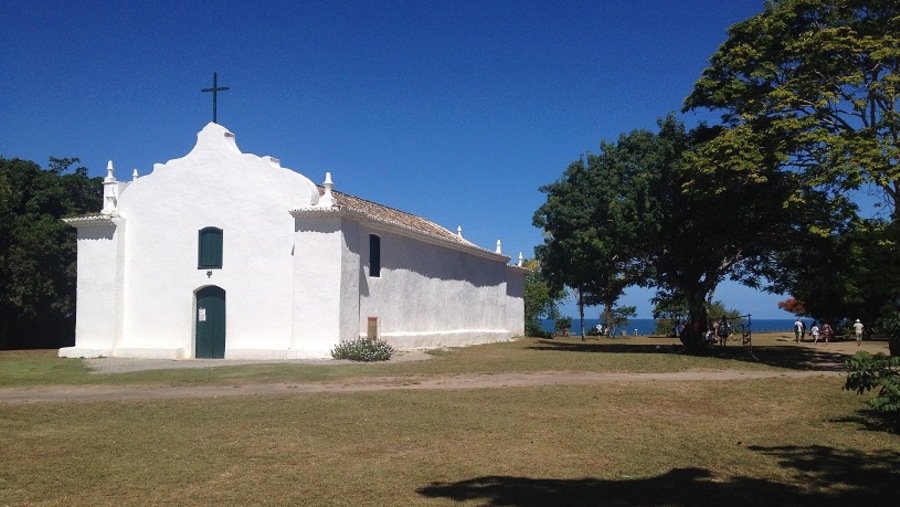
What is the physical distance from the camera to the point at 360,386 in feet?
49.0

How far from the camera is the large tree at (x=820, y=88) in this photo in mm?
18625

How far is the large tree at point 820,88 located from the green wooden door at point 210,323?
52.6 feet

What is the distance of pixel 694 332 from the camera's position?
2788 cm

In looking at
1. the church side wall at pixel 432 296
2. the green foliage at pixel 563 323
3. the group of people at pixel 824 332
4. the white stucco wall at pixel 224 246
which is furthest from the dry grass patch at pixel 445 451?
the green foliage at pixel 563 323

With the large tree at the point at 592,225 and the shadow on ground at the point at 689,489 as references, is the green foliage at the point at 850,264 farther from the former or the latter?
the shadow on ground at the point at 689,489

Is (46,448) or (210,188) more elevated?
(210,188)

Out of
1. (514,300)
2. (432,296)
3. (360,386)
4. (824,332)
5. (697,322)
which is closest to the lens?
(360,386)

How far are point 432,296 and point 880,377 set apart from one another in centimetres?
2085

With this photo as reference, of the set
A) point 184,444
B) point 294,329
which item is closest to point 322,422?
point 184,444

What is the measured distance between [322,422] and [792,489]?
6.10 metres

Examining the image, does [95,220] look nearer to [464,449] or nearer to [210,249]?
[210,249]

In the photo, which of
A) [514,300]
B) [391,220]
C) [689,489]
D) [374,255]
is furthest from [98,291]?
[689,489]

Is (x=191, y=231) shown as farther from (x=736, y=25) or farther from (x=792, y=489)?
(x=792, y=489)

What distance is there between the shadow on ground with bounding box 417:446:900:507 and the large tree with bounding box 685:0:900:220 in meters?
12.9
